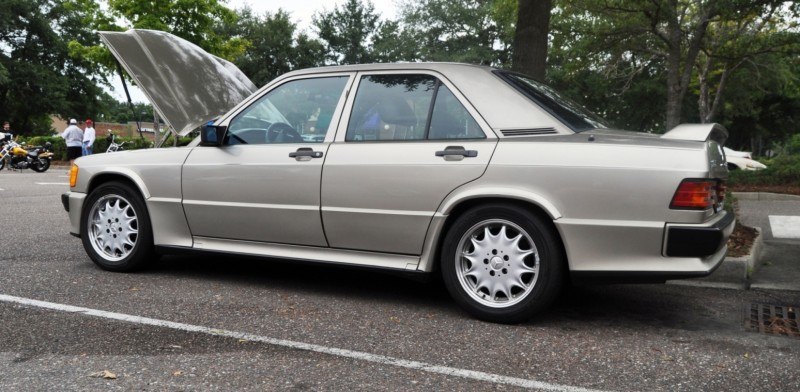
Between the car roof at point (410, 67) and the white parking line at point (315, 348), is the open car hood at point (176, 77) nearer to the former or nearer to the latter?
the car roof at point (410, 67)

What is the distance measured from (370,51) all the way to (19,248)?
54.2m

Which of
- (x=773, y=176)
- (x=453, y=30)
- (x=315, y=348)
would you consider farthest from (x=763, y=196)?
(x=453, y=30)

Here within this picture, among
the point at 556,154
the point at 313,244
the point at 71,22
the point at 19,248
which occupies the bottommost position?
the point at 19,248

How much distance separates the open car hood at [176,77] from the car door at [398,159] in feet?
5.95

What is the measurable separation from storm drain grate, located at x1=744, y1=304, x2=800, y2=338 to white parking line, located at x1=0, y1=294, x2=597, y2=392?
5.80 ft

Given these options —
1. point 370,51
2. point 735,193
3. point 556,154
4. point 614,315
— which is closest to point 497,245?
point 556,154

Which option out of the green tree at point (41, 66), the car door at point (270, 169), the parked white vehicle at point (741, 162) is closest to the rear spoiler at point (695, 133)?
the car door at point (270, 169)

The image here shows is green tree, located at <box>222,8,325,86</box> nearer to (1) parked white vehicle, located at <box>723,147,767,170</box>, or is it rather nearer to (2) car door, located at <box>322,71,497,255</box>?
(1) parked white vehicle, located at <box>723,147,767,170</box>

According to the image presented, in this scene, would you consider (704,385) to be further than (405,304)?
No

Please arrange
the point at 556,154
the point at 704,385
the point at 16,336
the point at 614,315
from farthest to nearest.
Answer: the point at 614,315 < the point at 556,154 < the point at 16,336 < the point at 704,385

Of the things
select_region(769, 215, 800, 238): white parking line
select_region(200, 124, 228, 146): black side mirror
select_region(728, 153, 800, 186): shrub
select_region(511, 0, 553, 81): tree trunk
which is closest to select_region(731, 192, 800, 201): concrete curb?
select_region(728, 153, 800, 186): shrub

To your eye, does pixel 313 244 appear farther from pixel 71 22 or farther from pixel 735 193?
pixel 71 22

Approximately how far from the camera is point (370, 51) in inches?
2334

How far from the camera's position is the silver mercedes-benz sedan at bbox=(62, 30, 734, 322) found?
152 inches
